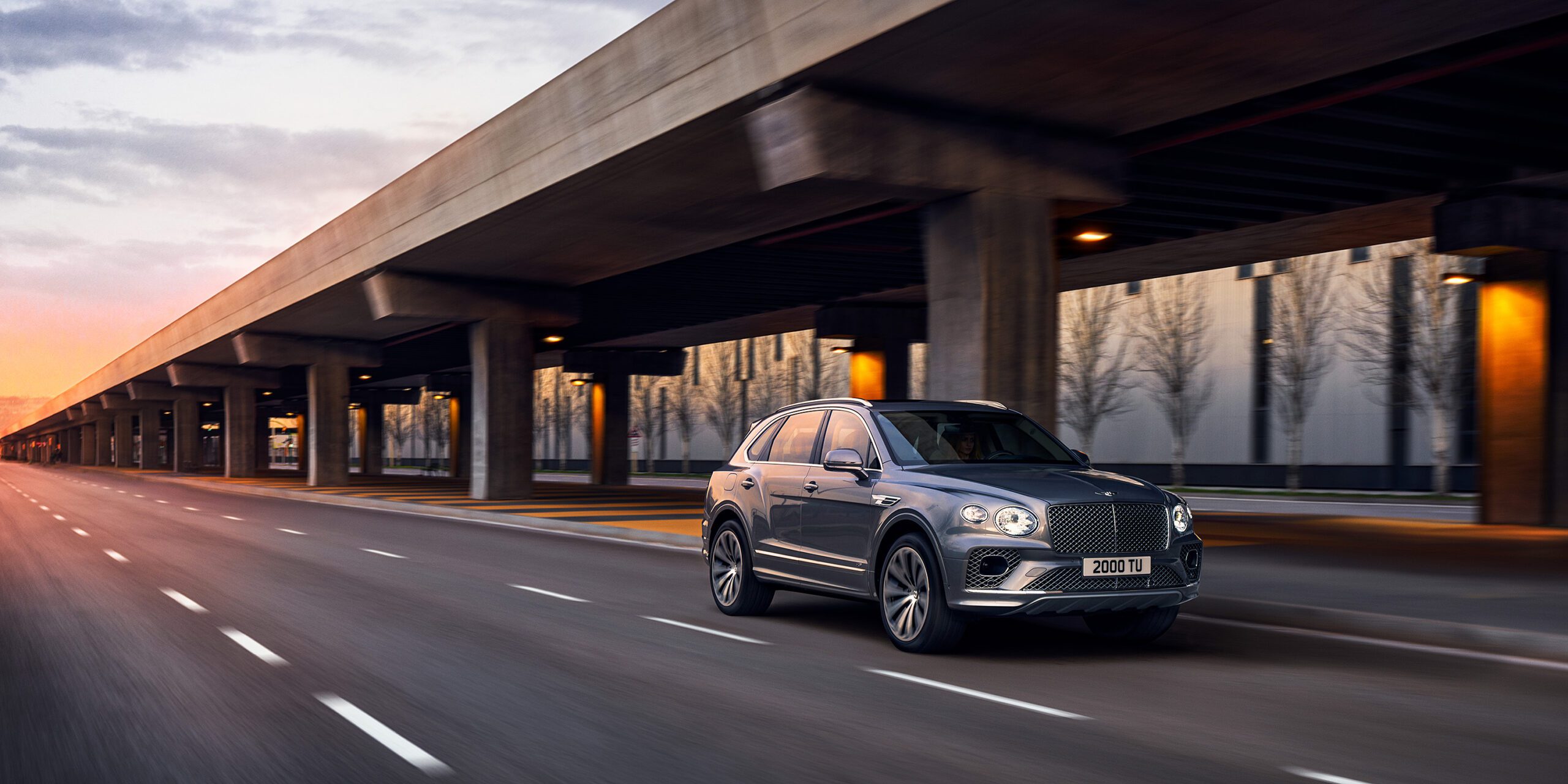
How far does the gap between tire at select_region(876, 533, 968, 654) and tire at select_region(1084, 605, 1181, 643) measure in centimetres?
140

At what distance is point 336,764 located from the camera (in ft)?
20.1

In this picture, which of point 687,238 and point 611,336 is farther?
point 611,336

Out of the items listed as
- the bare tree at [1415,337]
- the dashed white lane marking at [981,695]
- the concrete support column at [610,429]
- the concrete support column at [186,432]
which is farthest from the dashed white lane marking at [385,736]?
the concrete support column at [186,432]

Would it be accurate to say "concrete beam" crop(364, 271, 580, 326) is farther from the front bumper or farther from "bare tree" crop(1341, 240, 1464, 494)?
the front bumper

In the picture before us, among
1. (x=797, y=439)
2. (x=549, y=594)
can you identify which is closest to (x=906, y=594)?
(x=797, y=439)

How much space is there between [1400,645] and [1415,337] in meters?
34.8

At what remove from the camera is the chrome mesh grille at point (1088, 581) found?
28.6 ft

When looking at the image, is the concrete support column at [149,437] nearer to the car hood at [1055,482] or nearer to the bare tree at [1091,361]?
the bare tree at [1091,361]

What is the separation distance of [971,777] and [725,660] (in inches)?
141

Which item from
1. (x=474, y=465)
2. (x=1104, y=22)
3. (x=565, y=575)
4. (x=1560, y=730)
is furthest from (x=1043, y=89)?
(x=474, y=465)

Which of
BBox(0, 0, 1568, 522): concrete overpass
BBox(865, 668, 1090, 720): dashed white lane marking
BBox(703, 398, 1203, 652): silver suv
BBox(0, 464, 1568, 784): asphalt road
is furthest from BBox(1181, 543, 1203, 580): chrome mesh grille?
BBox(0, 0, 1568, 522): concrete overpass

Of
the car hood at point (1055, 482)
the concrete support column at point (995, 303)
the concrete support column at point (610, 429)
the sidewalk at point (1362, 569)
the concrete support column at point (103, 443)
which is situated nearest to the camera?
the car hood at point (1055, 482)

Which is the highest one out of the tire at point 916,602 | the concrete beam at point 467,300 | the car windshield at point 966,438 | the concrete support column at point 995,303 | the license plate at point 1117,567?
the concrete beam at point 467,300

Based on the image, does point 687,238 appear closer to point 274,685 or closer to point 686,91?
point 686,91
